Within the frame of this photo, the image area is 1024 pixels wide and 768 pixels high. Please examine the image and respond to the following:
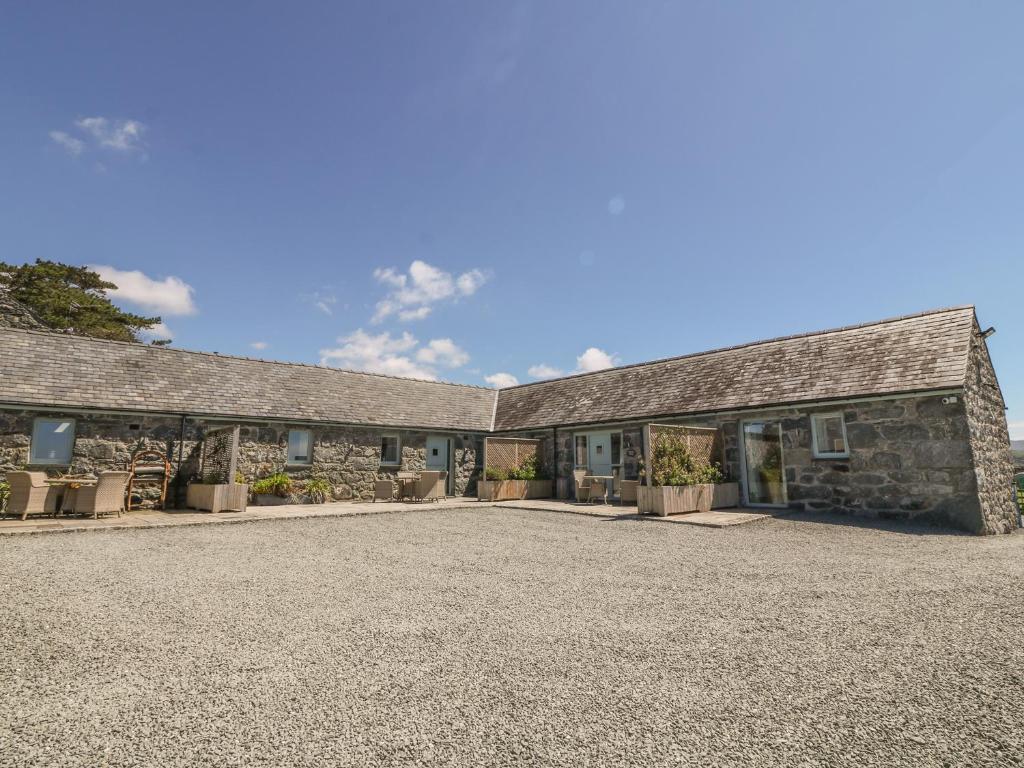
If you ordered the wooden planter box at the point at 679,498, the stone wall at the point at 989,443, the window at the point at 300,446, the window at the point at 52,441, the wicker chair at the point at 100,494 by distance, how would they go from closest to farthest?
the stone wall at the point at 989,443 → the wicker chair at the point at 100,494 → the wooden planter box at the point at 679,498 → the window at the point at 52,441 → the window at the point at 300,446

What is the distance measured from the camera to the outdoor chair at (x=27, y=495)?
35.6 ft

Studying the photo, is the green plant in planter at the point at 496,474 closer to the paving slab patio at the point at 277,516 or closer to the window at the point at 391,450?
the paving slab patio at the point at 277,516

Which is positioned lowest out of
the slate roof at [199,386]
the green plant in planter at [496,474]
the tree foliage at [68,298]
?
the green plant in planter at [496,474]

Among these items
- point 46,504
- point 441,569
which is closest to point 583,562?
point 441,569

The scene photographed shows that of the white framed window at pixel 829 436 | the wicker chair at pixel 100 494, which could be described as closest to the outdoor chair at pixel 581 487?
the white framed window at pixel 829 436

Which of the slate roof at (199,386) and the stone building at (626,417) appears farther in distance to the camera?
the slate roof at (199,386)

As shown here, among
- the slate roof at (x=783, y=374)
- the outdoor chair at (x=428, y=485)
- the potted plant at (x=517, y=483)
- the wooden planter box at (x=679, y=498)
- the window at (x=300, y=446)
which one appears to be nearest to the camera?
the slate roof at (x=783, y=374)

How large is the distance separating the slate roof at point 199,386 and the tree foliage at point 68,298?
57.4 feet

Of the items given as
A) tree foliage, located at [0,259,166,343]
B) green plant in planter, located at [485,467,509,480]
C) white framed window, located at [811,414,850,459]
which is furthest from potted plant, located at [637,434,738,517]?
tree foliage, located at [0,259,166,343]

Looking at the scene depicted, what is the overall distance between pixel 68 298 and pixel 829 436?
38639 millimetres

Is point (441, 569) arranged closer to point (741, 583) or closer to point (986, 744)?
point (741, 583)

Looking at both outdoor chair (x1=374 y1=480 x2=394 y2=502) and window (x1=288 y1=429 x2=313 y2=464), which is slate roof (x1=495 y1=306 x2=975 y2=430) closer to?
outdoor chair (x1=374 y1=480 x2=394 y2=502)

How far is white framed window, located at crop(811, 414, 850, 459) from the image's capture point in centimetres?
1222

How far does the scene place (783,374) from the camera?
1419cm
